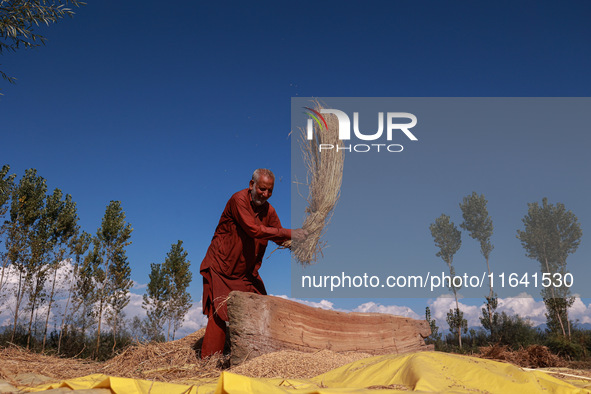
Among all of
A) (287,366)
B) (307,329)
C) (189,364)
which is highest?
(307,329)

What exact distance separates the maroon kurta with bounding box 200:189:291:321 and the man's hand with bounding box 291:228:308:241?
0.22ft

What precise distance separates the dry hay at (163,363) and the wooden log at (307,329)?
43 centimetres

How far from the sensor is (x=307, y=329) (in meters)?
4.93

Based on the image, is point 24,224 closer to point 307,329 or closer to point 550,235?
point 307,329

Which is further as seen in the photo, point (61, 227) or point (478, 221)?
point (478, 221)

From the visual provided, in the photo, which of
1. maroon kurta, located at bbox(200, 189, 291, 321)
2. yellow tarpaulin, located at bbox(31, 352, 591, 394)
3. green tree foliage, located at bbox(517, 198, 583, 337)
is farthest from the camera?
green tree foliage, located at bbox(517, 198, 583, 337)

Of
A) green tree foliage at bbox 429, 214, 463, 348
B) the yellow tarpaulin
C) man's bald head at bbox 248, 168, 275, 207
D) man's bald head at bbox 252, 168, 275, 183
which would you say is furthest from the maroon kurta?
green tree foliage at bbox 429, 214, 463, 348

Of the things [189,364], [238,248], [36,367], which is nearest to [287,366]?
[189,364]

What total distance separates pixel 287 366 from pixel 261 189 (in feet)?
7.16

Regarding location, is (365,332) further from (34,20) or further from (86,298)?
(86,298)

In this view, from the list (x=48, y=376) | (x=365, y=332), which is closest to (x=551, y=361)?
(x=365, y=332)

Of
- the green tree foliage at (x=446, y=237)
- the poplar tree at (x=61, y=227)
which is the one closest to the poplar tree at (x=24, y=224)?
the poplar tree at (x=61, y=227)

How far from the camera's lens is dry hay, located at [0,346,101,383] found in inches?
136

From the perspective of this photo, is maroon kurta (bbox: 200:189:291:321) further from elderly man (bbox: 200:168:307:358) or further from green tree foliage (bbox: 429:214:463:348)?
green tree foliage (bbox: 429:214:463:348)
